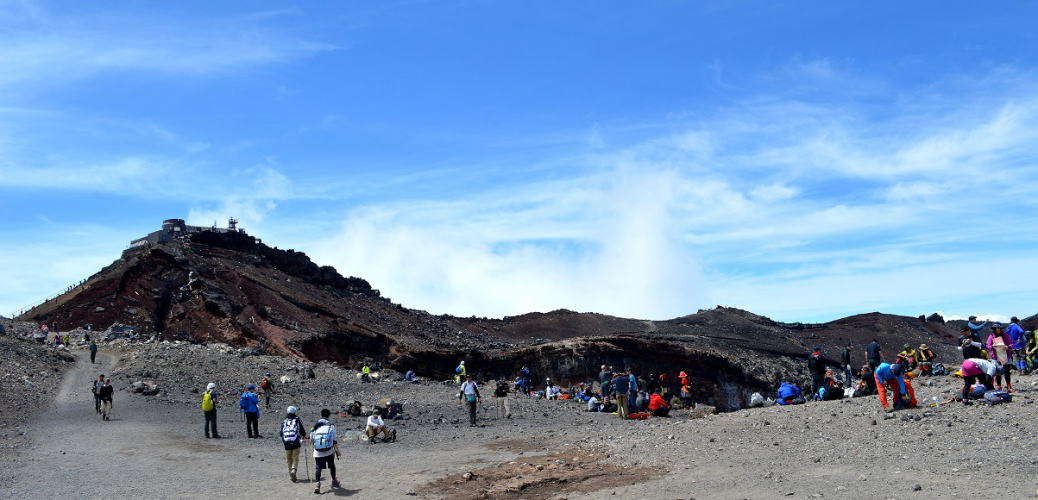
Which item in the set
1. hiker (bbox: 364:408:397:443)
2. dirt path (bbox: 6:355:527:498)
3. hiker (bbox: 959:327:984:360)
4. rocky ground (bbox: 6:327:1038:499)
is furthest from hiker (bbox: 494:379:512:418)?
hiker (bbox: 959:327:984:360)

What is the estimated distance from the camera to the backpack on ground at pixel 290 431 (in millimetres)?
13680

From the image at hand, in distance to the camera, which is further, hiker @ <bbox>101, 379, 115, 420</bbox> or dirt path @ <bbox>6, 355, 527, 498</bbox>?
hiker @ <bbox>101, 379, 115, 420</bbox>

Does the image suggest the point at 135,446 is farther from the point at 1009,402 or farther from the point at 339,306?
the point at 339,306

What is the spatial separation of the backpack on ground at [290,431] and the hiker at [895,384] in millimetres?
10698

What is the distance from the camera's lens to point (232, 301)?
52.0 meters

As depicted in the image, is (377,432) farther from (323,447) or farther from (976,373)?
(976,373)

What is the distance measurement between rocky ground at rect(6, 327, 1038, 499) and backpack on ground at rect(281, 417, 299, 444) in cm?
74

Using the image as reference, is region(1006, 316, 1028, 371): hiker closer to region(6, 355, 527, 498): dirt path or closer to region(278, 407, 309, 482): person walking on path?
region(6, 355, 527, 498): dirt path

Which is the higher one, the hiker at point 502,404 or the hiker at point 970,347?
the hiker at point 970,347

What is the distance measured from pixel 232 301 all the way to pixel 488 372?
16.7m

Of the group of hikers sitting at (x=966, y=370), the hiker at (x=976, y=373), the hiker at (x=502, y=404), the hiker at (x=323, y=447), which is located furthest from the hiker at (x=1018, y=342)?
the hiker at (x=323, y=447)

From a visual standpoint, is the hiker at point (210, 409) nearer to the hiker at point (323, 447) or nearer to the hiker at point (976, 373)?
the hiker at point (323, 447)

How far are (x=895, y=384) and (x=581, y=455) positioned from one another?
244 inches

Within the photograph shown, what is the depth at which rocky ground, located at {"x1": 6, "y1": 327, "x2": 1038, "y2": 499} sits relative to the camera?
34.8 feet
